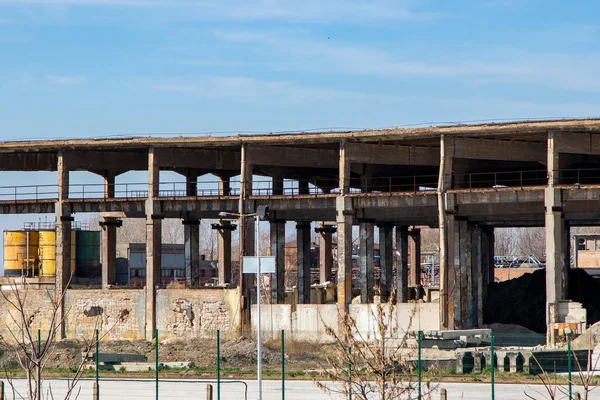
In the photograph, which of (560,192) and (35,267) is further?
(35,267)

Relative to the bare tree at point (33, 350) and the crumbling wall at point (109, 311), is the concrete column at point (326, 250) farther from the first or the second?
the bare tree at point (33, 350)

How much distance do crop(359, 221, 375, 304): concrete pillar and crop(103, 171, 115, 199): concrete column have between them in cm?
1199

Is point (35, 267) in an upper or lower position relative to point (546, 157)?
lower

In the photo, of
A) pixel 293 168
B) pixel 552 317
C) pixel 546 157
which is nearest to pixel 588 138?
pixel 546 157

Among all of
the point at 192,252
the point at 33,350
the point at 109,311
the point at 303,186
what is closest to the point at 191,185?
the point at 192,252

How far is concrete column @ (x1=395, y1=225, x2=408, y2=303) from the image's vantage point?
54059 millimetres

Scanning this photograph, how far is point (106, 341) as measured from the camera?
42281 mm

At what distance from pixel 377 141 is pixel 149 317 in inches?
481

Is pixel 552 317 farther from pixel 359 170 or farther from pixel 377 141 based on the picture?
pixel 359 170

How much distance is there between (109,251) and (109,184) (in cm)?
340

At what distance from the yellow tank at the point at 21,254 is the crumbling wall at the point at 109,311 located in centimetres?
772

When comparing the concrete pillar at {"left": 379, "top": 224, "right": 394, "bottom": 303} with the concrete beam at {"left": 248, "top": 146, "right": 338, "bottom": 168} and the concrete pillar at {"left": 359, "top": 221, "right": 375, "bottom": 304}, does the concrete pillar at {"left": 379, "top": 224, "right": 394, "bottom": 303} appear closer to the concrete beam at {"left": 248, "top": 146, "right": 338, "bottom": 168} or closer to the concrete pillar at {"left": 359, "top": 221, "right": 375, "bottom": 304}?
the concrete pillar at {"left": 359, "top": 221, "right": 375, "bottom": 304}

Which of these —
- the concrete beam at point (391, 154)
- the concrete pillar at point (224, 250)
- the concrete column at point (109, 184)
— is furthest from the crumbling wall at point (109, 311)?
the concrete beam at point (391, 154)

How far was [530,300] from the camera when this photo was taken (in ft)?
169
